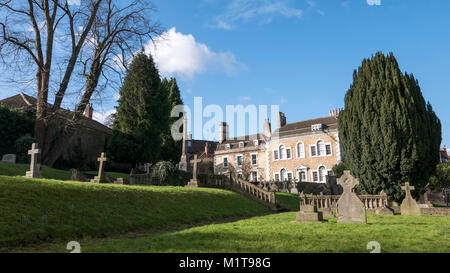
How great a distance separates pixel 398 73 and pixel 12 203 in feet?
71.7

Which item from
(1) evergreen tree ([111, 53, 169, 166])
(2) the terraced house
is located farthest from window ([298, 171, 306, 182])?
(1) evergreen tree ([111, 53, 169, 166])

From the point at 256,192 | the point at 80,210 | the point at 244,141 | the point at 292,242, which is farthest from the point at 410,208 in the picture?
the point at 244,141

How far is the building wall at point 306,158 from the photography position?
41.9 metres

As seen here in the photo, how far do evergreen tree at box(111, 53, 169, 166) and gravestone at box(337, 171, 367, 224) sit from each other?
24.5m

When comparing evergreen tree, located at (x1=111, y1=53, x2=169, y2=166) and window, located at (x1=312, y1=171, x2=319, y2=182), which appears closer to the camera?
evergreen tree, located at (x1=111, y1=53, x2=169, y2=166)

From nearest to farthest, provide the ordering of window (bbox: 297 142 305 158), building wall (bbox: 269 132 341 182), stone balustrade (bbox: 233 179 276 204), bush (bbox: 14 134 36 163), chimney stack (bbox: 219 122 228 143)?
stone balustrade (bbox: 233 179 276 204) < bush (bbox: 14 134 36 163) < building wall (bbox: 269 132 341 182) < window (bbox: 297 142 305 158) < chimney stack (bbox: 219 122 228 143)

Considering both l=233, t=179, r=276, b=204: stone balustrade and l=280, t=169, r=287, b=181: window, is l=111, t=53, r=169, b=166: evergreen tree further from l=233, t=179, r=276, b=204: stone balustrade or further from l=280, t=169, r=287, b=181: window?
l=280, t=169, r=287, b=181: window

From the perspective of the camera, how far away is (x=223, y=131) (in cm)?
5797

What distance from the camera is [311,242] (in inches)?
268

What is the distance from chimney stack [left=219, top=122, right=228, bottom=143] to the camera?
189 ft

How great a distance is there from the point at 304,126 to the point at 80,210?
40314 mm

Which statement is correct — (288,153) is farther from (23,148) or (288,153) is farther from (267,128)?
(23,148)
